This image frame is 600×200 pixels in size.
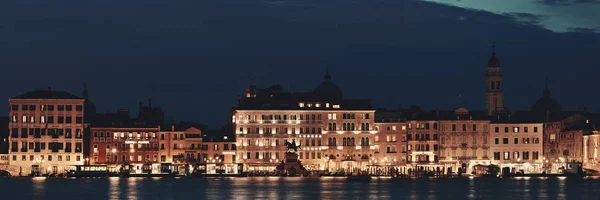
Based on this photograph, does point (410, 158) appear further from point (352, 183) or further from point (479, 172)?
point (352, 183)

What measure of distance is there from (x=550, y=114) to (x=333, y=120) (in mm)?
27565

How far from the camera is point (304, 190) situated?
412 ft

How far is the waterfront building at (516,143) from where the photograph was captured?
6791 inches

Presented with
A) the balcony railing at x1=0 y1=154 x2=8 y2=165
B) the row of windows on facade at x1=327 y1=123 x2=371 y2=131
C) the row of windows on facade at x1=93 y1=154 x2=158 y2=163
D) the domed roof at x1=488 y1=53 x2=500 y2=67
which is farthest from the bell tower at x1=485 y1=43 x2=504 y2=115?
the balcony railing at x1=0 y1=154 x2=8 y2=165

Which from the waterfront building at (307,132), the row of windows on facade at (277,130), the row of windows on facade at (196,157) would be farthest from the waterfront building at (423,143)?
the row of windows on facade at (196,157)

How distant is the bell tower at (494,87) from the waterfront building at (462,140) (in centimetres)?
1324

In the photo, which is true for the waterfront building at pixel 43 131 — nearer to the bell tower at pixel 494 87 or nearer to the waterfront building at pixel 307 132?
the waterfront building at pixel 307 132

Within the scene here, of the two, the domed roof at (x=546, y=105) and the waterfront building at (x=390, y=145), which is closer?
the waterfront building at (x=390, y=145)

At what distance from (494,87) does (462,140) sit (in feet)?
55.5

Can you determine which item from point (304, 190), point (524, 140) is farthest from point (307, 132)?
point (304, 190)

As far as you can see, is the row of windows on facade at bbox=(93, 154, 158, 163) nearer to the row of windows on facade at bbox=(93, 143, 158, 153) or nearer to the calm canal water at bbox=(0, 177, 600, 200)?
the row of windows on facade at bbox=(93, 143, 158, 153)

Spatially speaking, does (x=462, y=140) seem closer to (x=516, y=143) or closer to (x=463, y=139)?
(x=463, y=139)

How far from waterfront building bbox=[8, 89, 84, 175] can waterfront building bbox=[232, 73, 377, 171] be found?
58.0ft

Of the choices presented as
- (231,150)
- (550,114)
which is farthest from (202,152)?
(550,114)
